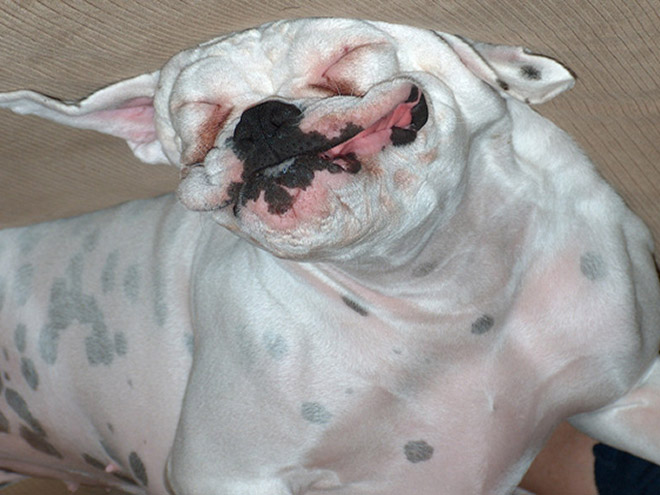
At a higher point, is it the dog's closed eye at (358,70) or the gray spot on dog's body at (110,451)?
the dog's closed eye at (358,70)

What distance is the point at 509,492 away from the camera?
6.26 ft

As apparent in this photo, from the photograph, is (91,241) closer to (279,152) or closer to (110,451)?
(110,451)

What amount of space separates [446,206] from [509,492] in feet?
2.33

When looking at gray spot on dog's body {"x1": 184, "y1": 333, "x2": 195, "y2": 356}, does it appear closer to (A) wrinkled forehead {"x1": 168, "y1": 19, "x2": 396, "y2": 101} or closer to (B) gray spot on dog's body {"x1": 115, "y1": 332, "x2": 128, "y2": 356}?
(B) gray spot on dog's body {"x1": 115, "y1": 332, "x2": 128, "y2": 356}

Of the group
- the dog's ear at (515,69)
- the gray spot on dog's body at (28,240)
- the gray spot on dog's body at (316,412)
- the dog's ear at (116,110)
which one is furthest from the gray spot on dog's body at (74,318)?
the dog's ear at (515,69)

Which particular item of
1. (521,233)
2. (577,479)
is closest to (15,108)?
(521,233)

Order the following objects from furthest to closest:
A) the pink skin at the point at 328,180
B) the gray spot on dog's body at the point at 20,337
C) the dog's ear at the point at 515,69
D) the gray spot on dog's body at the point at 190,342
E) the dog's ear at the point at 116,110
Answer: the gray spot on dog's body at the point at 20,337
the gray spot on dog's body at the point at 190,342
the dog's ear at the point at 116,110
the dog's ear at the point at 515,69
the pink skin at the point at 328,180

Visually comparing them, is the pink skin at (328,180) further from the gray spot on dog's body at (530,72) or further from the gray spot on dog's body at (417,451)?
the gray spot on dog's body at (417,451)

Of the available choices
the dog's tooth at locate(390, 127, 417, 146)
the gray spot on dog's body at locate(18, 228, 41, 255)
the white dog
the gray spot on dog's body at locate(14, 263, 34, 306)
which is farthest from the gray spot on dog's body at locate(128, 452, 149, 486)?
the dog's tooth at locate(390, 127, 417, 146)

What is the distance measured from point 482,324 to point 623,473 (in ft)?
2.22

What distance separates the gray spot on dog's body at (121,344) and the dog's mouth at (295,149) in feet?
2.60

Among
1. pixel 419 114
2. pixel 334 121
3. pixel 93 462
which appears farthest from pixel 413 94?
pixel 93 462

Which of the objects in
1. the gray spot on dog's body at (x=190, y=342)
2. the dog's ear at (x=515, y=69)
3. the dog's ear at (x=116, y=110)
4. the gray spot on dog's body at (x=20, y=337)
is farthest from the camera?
the gray spot on dog's body at (x=20, y=337)

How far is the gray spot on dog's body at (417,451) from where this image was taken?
174cm
